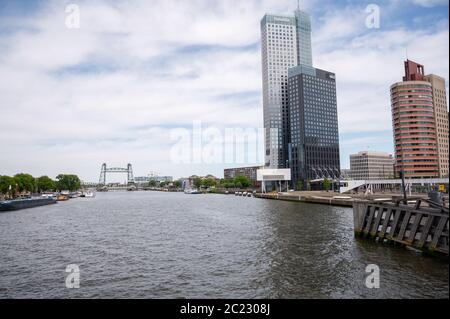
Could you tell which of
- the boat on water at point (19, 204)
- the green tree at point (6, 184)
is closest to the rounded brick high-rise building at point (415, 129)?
the boat on water at point (19, 204)

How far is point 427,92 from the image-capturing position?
535ft

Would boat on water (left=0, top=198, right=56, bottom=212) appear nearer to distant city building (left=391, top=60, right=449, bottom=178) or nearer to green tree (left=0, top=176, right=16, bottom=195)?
green tree (left=0, top=176, right=16, bottom=195)

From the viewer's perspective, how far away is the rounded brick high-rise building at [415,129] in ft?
525

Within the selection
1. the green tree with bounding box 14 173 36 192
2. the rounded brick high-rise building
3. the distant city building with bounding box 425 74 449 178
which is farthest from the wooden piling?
the distant city building with bounding box 425 74 449 178

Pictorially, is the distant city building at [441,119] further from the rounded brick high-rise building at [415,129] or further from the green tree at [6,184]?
the green tree at [6,184]

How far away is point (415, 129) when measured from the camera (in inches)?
6334

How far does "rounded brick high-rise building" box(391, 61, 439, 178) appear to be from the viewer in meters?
160

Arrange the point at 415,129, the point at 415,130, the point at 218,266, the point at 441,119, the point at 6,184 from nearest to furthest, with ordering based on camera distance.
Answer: the point at 218,266 < the point at 6,184 < the point at 415,130 < the point at 415,129 < the point at 441,119

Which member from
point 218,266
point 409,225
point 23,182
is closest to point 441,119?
point 409,225

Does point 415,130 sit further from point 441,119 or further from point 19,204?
point 19,204
